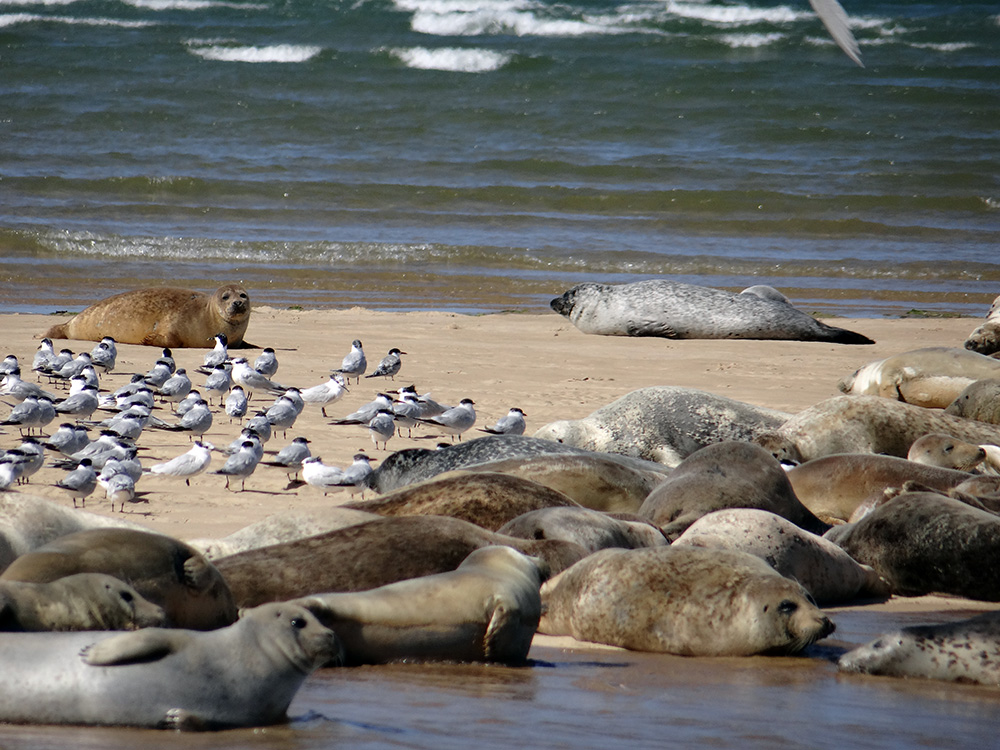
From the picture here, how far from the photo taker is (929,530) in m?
4.63

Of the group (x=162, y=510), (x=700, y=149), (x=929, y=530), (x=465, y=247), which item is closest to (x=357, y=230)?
(x=465, y=247)

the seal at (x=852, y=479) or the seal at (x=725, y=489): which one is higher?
the seal at (x=725, y=489)

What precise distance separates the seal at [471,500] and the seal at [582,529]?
0.83 ft

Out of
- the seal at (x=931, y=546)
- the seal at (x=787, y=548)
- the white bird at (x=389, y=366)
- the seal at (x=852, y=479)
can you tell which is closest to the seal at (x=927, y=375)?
the seal at (x=852, y=479)

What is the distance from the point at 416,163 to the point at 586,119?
4.90 meters

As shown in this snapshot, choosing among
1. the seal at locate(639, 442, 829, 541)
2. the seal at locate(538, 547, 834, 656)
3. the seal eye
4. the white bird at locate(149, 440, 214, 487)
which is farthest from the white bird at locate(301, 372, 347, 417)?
the seal eye

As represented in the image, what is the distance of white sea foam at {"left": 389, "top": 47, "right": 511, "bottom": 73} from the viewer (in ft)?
105

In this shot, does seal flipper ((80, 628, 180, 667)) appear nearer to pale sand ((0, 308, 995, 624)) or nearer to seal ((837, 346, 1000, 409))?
pale sand ((0, 308, 995, 624))

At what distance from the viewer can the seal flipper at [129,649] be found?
97.0 inches

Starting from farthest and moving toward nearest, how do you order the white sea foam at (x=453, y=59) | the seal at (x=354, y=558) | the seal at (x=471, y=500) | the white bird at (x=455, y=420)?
the white sea foam at (x=453, y=59) < the white bird at (x=455, y=420) < the seal at (x=471, y=500) < the seal at (x=354, y=558)

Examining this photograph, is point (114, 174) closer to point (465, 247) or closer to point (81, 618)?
point (465, 247)

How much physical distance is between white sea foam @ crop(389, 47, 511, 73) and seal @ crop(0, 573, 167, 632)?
2975 centimetres

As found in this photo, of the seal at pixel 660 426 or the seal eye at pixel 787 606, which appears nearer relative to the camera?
the seal eye at pixel 787 606

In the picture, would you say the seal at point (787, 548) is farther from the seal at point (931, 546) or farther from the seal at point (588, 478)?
the seal at point (588, 478)
